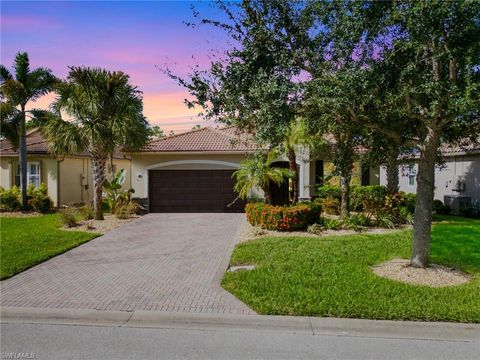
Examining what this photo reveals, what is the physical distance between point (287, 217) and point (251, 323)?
297 inches

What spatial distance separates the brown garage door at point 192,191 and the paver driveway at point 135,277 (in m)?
6.42

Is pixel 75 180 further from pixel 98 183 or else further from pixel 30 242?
pixel 30 242

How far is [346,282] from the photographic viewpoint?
7.02 meters

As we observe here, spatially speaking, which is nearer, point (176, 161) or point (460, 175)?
point (460, 175)

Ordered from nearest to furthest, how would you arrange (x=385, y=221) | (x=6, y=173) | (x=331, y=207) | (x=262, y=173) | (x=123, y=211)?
(x=385, y=221)
(x=262, y=173)
(x=123, y=211)
(x=331, y=207)
(x=6, y=173)

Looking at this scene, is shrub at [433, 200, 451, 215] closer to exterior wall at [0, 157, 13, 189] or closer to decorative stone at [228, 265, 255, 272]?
decorative stone at [228, 265, 255, 272]

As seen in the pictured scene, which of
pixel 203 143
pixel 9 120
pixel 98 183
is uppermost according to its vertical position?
pixel 9 120

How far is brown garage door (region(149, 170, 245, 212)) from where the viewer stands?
19.4 metres

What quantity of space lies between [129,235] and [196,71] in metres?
7.41

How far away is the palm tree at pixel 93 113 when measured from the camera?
14.7m

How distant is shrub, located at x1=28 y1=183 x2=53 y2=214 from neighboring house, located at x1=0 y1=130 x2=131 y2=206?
56.5 inches

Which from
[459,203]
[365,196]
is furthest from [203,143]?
[459,203]

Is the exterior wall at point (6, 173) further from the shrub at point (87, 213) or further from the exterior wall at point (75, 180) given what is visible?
the shrub at point (87, 213)
